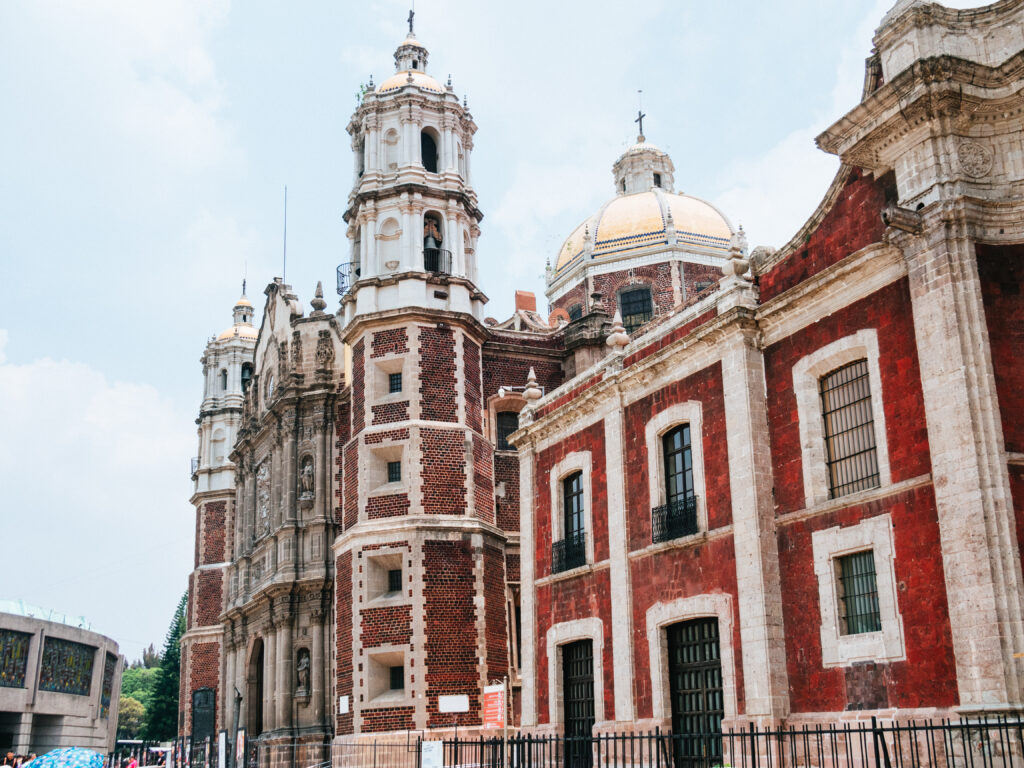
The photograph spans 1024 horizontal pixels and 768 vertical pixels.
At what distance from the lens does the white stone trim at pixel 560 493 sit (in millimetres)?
24609

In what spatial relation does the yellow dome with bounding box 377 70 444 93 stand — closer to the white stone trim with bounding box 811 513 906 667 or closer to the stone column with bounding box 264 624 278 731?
the stone column with bounding box 264 624 278 731

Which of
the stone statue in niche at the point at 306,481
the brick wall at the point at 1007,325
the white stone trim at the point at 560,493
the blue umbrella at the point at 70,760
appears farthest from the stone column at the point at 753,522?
the stone statue in niche at the point at 306,481

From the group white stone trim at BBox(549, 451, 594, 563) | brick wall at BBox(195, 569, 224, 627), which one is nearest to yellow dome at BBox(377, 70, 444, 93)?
white stone trim at BBox(549, 451, 594, 563)

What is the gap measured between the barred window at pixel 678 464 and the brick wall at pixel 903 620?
11.0 feet

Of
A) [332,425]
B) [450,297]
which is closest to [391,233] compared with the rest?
[450,297]

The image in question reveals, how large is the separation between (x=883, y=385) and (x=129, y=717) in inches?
4709

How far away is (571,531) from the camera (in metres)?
25.7

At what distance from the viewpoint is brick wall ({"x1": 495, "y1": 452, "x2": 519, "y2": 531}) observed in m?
34.2

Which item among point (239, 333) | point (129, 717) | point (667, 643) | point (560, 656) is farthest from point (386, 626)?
point (129, 717)

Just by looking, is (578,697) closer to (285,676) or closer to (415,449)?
(415,449)

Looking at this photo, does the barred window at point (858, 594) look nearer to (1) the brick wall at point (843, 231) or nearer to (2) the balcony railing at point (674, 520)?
(2) the balcony railing at point (674, 520)

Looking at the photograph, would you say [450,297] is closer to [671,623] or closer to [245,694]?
[671,623]

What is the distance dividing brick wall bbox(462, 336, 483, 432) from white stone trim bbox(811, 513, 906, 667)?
648 inches

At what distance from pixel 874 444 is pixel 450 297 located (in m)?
18.6
